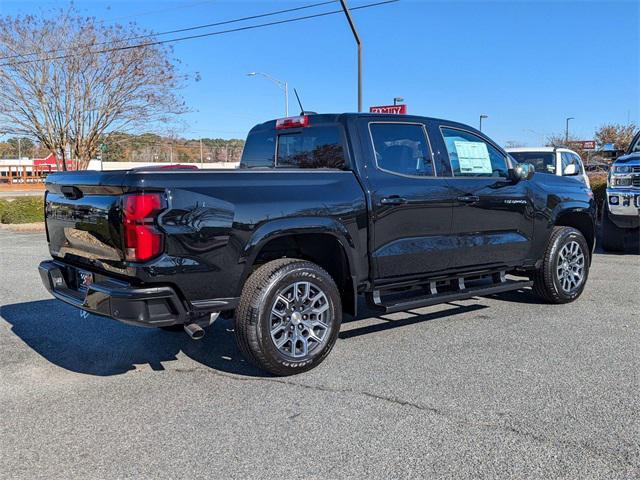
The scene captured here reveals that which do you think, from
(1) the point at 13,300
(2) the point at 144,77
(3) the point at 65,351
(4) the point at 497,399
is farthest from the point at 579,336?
(2) the point at 144,77

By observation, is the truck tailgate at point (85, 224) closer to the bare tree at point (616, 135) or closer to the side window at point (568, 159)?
the side window at point (568, 159)

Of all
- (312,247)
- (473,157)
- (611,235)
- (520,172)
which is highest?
(473,157)

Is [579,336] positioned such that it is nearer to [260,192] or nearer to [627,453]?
[627,453]

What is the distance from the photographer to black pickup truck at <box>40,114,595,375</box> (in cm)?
372

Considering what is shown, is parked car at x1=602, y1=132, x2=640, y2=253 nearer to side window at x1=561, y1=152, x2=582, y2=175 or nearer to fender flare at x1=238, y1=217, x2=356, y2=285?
side window at x1=561, y1=152, x2=582, y2=175

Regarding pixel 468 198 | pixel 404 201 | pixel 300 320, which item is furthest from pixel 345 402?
pixel 468 198

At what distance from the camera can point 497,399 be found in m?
3.77

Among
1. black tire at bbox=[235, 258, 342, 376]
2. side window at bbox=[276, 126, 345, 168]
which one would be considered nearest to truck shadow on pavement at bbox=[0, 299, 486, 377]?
black tire at bbox=[235, 258, 342, 376]

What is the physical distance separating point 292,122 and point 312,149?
1.22 ft

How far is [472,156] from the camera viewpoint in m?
5.60

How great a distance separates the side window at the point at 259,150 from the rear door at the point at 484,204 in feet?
5.28

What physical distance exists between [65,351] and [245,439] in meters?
2.45

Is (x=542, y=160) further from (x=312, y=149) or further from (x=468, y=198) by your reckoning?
(x=312, y=149)

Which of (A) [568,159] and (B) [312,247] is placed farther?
→ (A) [568,159]
